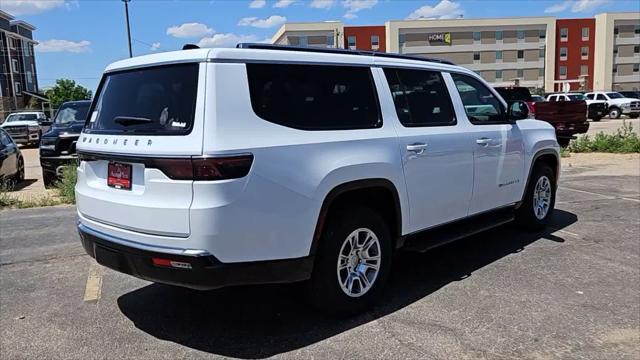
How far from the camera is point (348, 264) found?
410cm

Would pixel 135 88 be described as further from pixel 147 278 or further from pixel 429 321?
pixel 429 321

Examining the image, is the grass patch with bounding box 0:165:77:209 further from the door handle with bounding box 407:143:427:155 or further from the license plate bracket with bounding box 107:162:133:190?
the door handle with bounding box 407:143:427:155

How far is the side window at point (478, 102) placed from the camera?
5.34 m

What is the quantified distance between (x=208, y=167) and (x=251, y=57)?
83 cm

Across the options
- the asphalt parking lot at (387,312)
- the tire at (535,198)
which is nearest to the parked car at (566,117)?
the tire at (535,198)

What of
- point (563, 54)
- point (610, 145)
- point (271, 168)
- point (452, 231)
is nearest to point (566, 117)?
point (610, 145)

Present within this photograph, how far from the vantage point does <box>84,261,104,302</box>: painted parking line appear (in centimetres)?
472

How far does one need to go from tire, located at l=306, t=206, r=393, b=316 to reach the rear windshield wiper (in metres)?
1.46

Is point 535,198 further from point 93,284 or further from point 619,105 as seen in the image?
point 619,105

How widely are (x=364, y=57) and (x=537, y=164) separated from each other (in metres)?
3.14

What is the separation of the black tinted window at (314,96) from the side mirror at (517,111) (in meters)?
2.28

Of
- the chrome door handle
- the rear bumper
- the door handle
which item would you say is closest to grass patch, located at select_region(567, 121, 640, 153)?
the chrome door handle

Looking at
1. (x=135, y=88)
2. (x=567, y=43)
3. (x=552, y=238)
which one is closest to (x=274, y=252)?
(x=135, y=88)

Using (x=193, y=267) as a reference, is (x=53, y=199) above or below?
below
